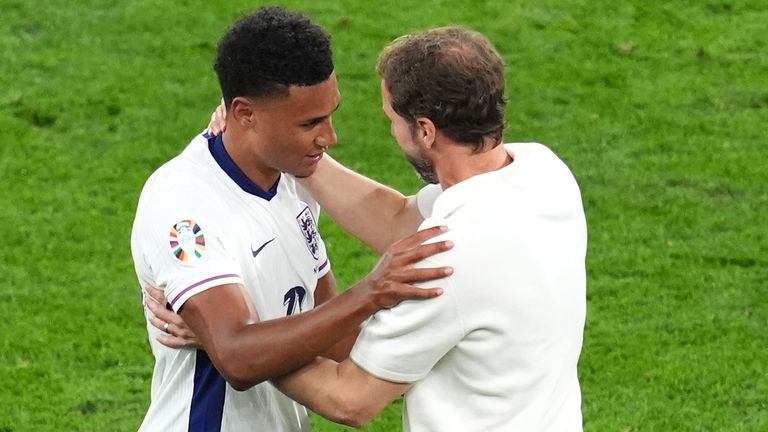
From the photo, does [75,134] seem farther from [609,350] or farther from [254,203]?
[254,203]

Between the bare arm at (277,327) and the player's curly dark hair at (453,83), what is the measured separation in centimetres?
31

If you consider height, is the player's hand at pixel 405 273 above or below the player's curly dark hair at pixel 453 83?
below

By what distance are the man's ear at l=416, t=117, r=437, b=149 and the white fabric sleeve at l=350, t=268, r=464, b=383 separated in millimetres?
358

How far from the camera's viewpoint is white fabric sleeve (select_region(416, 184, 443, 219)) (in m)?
4.72

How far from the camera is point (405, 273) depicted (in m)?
3.64

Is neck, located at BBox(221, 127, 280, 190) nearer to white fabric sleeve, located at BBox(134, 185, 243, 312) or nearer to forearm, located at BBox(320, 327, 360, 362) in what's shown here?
white fabric sleeve, located at BBox(134, 185, 243, 312)

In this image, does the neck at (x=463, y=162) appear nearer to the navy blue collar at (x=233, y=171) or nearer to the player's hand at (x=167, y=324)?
the navy blue collar at (x=233, y=171)

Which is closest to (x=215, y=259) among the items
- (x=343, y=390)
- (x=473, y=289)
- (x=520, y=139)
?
(x=343, y=390)

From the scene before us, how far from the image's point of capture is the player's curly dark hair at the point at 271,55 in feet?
13.6

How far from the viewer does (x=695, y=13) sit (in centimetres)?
1235

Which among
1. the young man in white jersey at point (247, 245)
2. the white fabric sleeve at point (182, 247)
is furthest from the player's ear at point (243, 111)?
the white fabric sleeve at point (182, 247)

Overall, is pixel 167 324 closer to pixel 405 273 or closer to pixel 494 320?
pixel 405 273

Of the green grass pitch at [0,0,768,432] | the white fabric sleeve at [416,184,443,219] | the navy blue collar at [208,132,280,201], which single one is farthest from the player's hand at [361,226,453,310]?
the green grass pitch at [0,0,768,432]

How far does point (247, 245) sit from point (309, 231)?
37 centimetres
